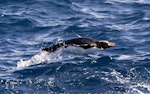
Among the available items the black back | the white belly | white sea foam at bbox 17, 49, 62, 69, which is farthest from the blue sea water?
the white belly

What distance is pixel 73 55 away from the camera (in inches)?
715

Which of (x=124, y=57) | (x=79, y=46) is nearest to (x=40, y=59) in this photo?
(x=79, y=46)

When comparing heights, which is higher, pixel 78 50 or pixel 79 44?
pixel 79 44

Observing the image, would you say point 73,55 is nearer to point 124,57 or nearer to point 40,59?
point 40,59

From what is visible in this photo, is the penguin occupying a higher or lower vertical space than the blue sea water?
higher

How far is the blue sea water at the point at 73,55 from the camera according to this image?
14.9 m

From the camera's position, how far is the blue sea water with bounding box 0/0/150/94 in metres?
14.9

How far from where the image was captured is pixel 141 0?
85.6 feet

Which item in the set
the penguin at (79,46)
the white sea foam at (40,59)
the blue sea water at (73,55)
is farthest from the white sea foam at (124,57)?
the white sea foam at (40,59)

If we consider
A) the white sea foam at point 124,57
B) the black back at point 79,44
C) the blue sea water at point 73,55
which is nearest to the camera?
the blue sea water at point 73,55

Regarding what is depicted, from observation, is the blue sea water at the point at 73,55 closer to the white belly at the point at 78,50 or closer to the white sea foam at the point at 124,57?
the white sea foam at the point at 124,57

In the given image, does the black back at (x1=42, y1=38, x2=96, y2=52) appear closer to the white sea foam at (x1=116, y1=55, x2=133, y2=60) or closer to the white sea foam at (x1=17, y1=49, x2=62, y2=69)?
the white sea foam at (x1=17, y1=49, x2=62, y2=69)

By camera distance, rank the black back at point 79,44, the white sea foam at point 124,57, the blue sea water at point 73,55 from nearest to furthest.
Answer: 1. the blue sea water at point 73,55
2. the black back at point 79,44
3. the white sea foam at point 124,57

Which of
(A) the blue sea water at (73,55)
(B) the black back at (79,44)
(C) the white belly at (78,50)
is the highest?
(B) the black back at (79,44)
